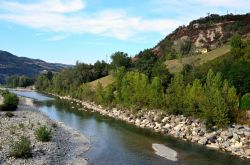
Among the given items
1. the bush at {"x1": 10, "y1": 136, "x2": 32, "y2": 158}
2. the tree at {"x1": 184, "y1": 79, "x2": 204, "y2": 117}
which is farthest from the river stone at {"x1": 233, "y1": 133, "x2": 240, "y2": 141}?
the bush at {"x1": 10, "y1": 136, "x2": 32, "y2": 158}

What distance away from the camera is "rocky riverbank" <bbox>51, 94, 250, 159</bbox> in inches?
2125

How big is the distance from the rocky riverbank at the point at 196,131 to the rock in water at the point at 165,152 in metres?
6.87

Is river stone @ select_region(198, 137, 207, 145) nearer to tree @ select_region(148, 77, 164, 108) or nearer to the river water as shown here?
the river water

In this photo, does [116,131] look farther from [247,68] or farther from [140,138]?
[247,68]

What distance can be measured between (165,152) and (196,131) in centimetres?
1277

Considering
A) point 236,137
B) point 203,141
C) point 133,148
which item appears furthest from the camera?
point 203,141

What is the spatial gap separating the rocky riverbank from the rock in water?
6.87 meters

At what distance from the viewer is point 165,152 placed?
170 feet

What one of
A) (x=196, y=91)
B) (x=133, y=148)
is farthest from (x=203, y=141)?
(x=196, y=91)

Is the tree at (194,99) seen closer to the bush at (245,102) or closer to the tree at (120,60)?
the bush at (245,102)

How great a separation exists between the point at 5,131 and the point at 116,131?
20973mm

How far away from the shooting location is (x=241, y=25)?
196m

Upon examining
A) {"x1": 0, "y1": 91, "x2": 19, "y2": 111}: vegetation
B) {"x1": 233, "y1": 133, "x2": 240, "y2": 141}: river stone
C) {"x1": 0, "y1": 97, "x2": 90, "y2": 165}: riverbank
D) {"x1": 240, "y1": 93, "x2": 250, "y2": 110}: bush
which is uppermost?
{"x1": 240, "y1": 93, "x2": 250, "y2": 110}: bush

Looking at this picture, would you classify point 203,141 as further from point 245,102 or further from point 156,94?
point 156,94
